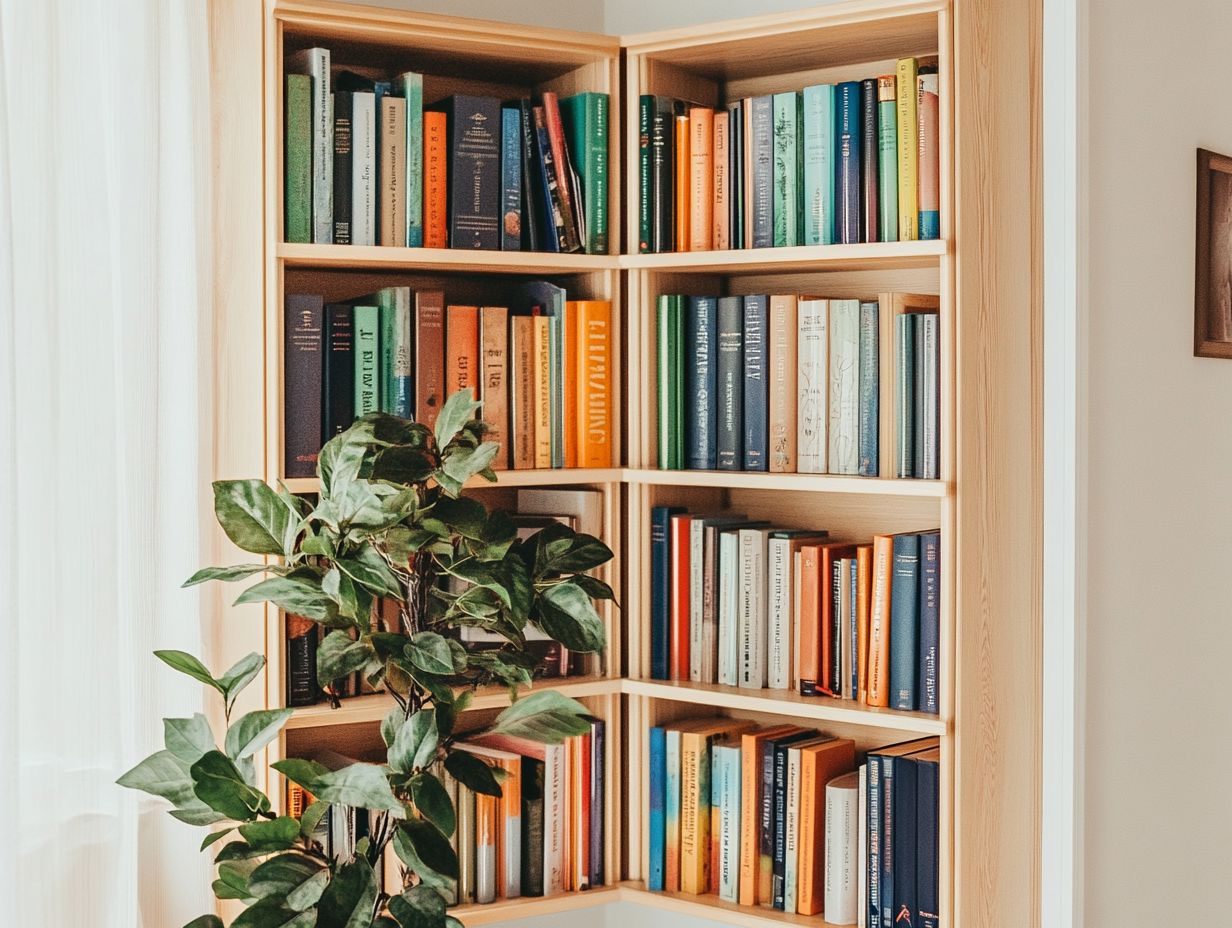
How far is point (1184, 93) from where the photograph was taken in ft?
7.62

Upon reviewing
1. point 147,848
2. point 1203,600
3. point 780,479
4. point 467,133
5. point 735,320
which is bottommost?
point 147,848

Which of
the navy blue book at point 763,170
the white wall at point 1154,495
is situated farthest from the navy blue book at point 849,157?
the white wall at point 1154,495

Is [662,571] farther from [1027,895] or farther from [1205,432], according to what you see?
[1205,432]

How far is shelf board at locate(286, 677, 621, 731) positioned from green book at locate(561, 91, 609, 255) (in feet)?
2.40

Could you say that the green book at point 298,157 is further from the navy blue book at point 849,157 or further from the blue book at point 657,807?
the blue book at point 657,807

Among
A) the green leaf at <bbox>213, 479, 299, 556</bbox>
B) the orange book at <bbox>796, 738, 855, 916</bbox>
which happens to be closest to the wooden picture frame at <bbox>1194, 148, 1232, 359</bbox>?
the orange book at <bbox>796, 738, 855, 916</bbox>

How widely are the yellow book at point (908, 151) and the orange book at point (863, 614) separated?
1.67ft

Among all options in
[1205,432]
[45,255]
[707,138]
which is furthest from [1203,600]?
[45,255]

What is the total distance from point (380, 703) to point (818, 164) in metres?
1.10

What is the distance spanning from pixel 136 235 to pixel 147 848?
90 centimetres

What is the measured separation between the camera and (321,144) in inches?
78.0

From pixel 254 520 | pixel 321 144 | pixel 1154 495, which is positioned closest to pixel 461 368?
pixel 321 144

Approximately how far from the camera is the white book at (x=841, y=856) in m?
2.04

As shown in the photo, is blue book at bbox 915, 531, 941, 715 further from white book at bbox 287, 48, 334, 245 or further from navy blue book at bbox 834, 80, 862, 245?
white book at bbox 287, 48, 334, 245
